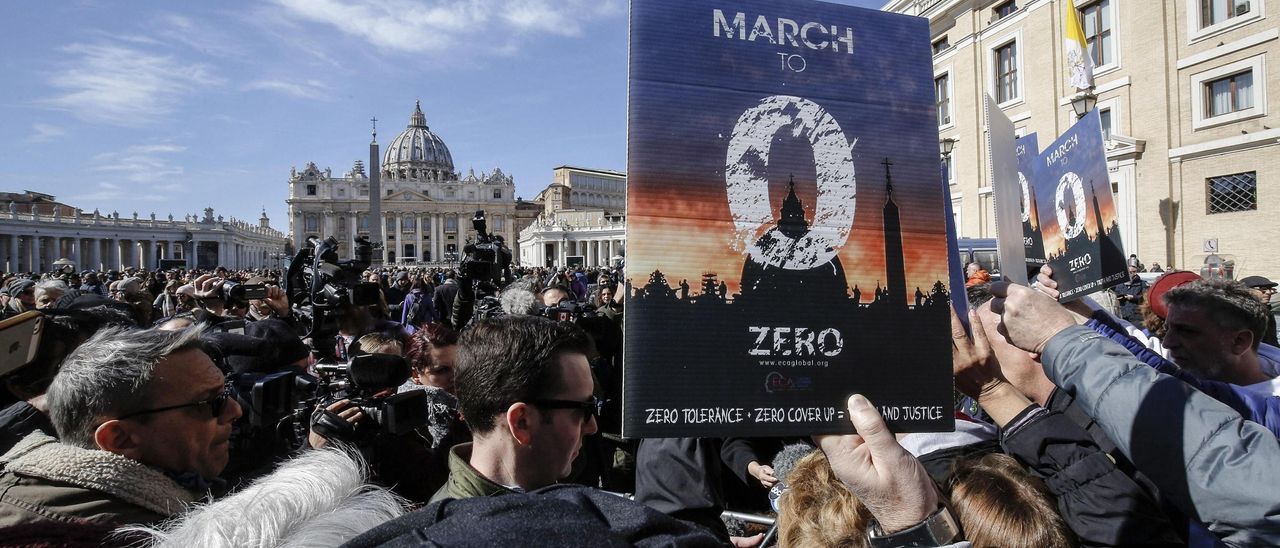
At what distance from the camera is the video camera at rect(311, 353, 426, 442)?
225 centimetres

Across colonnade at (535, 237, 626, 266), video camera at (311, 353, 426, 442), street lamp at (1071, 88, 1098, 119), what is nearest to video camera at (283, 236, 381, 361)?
video camera at (311, 353, 426, 442)

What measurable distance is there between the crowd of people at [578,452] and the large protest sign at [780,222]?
161mm

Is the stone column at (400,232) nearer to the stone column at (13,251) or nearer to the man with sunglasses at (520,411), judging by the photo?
the stone column at (13,251)

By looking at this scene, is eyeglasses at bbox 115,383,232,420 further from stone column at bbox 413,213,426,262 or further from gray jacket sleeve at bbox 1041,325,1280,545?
stone column at bbox 413,213,426,262

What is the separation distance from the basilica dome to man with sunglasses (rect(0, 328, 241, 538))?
135539 mm

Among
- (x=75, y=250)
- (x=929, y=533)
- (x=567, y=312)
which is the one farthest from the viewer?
(x=75, y=250)

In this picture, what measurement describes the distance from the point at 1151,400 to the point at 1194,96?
2317cm

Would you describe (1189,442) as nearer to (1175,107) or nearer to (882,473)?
(882,473)

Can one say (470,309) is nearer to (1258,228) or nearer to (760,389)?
(760,389)

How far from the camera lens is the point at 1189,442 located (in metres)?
1.52

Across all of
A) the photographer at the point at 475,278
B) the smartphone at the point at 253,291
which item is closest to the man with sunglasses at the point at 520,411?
the smartphone at the point at 253,291

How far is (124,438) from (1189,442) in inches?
106

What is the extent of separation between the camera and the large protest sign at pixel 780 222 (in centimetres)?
138

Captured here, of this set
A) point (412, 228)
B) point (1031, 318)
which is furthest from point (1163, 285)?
point (412, 228)
